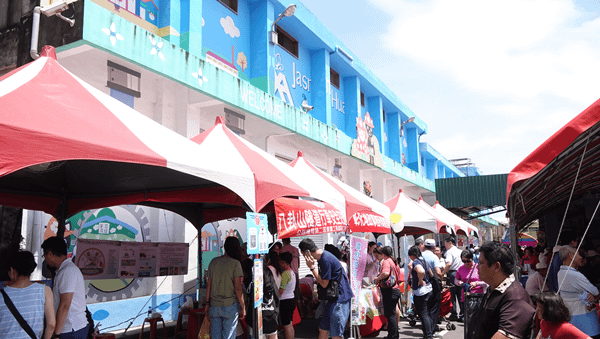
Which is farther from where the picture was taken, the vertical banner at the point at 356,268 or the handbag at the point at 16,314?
the vertical banner at the point at 356,268

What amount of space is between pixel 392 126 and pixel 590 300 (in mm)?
21326

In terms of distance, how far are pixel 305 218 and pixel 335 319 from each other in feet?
5.19

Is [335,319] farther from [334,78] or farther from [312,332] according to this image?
[334,78]

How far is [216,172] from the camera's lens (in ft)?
14.1

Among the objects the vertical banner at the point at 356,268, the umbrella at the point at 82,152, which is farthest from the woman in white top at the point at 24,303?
the vertical banner at the point at 356,268

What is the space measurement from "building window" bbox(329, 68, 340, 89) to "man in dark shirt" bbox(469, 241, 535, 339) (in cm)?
1716

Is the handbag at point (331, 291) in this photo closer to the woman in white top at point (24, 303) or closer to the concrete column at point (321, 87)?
the woman in white top at point (24, 303)

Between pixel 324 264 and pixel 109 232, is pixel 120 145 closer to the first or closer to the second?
pixel 324 264

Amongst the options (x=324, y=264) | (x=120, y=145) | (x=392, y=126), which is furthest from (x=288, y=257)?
(x=392, y=126)

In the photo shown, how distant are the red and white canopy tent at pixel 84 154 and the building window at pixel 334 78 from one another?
14.3 metres

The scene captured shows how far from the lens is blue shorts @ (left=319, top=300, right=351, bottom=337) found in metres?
5.84

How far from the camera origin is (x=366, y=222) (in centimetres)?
813

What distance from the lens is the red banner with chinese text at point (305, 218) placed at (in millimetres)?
6375

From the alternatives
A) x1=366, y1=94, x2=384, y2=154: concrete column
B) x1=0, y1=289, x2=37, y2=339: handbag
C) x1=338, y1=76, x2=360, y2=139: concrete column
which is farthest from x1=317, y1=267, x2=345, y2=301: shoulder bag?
x1=366, y1=94, x2=384, y2=154: concrete column
